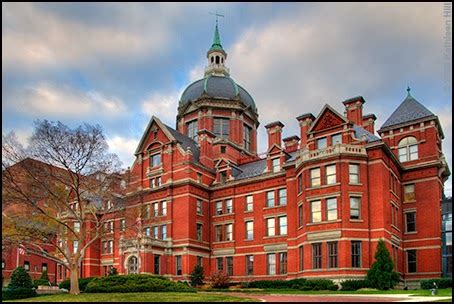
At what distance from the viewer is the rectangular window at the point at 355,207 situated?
4384 cm

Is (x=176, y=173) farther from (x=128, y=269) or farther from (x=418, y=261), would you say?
(x=418, y=261)

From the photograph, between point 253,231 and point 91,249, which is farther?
point 91,249

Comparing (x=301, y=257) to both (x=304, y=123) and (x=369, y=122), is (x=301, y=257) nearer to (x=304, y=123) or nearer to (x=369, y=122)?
(x=304, y=123)

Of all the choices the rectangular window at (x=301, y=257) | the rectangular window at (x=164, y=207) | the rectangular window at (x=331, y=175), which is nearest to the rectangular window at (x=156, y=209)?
the rectangular window at (x=164, y=207)

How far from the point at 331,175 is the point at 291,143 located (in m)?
13.9

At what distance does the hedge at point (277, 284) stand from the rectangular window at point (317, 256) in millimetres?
1699

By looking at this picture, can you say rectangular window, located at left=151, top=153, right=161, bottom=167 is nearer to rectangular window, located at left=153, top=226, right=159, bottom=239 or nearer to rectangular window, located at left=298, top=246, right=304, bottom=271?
rectangular window, located at left=153, top=226, right=159, bottom=239

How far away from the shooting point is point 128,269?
51.6m

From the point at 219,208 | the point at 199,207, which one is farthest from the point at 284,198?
the point at 199,207

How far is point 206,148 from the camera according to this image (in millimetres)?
58688

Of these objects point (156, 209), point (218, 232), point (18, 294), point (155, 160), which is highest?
point (155, 160)

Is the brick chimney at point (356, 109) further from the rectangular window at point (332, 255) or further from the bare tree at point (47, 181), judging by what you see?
the bare tree at point (47, 181)

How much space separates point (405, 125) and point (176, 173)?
75.6ft

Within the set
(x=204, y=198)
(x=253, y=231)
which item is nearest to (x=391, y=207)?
(x=253, y=231)
